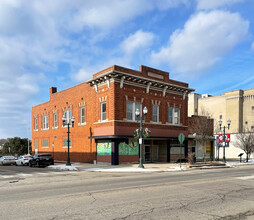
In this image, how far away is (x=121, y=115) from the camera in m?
26.9

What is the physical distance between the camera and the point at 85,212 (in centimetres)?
705

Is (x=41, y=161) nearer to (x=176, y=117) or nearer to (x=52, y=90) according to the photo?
(x=52, y=90)

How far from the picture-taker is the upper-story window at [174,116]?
32250 mm

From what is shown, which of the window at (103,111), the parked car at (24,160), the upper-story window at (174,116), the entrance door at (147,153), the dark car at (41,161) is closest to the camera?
the dark car at (41,161)

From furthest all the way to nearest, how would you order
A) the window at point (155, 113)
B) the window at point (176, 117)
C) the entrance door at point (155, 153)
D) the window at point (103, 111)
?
1. the window at point (176, 117)
2. the entrance door at point (155, 153)
3. the window at point (155, 113)
4. the window at point (103, 111)

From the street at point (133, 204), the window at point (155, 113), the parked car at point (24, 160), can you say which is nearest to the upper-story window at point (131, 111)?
the window at point (155, 113)

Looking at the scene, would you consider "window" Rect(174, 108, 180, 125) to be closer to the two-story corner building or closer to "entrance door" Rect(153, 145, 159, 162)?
the two-story corner building

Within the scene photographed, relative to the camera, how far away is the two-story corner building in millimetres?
26750

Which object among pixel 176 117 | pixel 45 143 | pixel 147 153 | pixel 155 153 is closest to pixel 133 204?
pixel 147 153

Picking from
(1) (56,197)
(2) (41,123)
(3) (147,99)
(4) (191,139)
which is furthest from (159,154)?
(1) (56,197)

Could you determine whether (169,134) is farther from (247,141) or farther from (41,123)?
(41,123)

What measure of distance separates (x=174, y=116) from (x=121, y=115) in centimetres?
878

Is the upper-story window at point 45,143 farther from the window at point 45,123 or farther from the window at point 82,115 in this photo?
the window at point 82,115

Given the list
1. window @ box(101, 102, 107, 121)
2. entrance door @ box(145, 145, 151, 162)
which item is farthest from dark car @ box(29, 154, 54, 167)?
entrance door @ box(145, 145, 151, 162)
